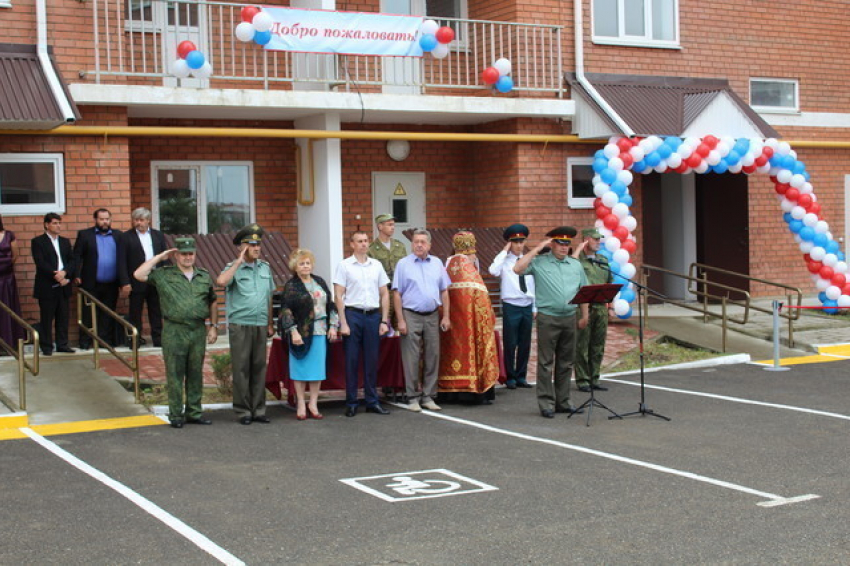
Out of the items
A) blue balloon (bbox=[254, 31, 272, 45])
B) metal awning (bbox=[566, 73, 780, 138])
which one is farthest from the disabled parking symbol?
metal awning (bbox=[566, 73, 780, 138])

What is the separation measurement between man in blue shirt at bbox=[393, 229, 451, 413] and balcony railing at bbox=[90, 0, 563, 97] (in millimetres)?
5238

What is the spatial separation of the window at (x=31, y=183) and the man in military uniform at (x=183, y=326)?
4698 mm

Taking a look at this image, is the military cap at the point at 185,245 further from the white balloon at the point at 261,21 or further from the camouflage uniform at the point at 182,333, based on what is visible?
the white balloon at the point at 261,21

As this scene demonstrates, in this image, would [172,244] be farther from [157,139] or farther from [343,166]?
[343,166]

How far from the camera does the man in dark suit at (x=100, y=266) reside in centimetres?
1377

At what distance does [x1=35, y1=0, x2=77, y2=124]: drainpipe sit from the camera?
13.6 meters

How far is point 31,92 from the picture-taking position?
45.2 ft

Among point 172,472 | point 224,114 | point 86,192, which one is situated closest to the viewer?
point 172,472

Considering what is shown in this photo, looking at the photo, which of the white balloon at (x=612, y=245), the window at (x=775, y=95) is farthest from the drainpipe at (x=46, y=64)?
the window at (x=775, y=95)

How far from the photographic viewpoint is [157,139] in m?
17.0

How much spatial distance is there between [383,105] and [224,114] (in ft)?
7.34

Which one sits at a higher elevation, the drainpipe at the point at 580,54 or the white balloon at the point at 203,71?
the drainpipe at the point at 580,54

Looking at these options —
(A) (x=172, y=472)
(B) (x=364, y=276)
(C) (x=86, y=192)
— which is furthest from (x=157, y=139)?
(A) (x=172, y=472)

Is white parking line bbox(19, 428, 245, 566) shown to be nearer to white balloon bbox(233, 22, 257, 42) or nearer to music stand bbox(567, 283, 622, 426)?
music stand bbox(567, 283, 622, 426)
